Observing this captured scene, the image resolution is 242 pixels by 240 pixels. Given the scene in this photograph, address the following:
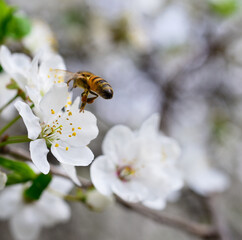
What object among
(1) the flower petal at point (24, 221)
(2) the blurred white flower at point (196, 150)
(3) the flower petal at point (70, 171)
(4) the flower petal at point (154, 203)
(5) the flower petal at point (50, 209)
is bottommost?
(2) the blurred white flower at point (196, 150)

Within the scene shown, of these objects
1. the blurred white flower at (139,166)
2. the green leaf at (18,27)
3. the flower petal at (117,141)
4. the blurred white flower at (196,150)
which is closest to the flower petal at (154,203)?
the blurred white flower at (139,166)

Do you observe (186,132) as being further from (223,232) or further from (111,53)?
(223,232)

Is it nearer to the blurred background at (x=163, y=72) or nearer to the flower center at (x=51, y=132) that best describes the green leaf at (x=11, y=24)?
the flower center at (x=51, y=132)

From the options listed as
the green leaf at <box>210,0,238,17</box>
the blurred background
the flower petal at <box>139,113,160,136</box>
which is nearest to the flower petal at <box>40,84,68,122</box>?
the flower petal at <box>139,113,160,136</box>

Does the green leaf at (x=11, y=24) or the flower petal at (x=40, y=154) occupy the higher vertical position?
the green leaf at (x=11, y=24)

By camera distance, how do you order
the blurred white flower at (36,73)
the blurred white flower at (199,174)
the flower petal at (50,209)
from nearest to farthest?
the blurred white flower at (36,73) < the flower petal at (50,209) < the blurred white flower at (199,174)

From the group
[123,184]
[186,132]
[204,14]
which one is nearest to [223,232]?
[123,184]
